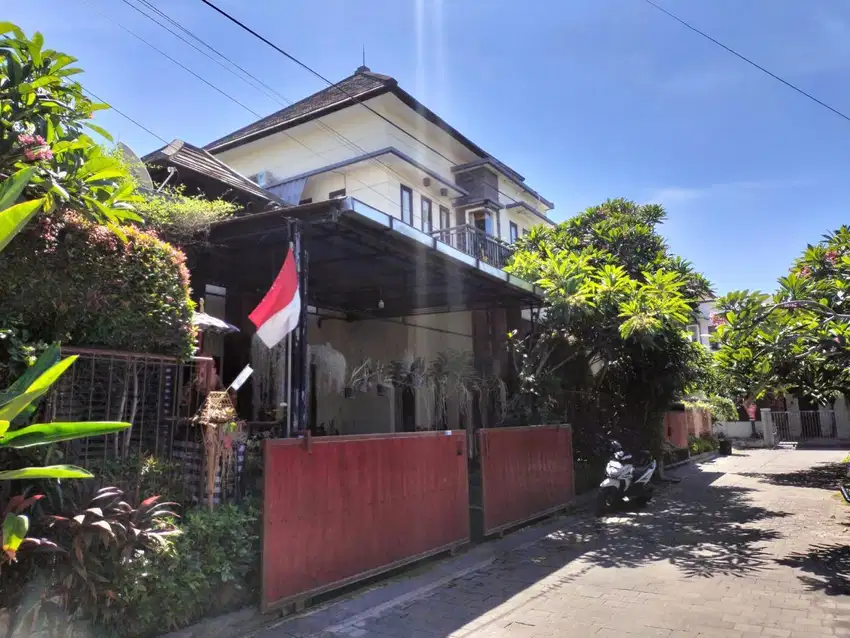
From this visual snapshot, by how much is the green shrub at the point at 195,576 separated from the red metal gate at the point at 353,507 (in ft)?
0.82

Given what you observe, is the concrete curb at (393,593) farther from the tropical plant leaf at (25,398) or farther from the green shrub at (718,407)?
the green shrub at (718,407)

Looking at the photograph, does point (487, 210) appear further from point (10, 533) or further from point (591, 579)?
point (10, 533)

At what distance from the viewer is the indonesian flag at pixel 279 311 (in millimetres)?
6270

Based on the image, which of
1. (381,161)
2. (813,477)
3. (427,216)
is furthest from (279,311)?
(813,477)

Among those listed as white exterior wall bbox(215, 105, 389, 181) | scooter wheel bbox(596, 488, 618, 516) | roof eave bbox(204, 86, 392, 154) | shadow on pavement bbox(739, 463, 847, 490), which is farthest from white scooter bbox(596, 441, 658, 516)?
roof eave bbox(204, 86, 392, 154)

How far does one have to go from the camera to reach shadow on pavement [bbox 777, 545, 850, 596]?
19.3 feet

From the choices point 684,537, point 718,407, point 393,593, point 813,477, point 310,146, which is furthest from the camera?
point 718,407

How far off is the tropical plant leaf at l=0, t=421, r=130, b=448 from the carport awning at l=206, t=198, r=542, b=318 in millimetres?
3667

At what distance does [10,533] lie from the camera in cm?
326

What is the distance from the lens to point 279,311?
20.8 feet

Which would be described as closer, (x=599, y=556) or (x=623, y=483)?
(x=599, y=556)

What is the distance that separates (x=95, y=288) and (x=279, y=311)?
6.10 feet

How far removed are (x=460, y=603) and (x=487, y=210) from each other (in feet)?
46.6

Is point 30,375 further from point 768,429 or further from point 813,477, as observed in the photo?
point 768,429
